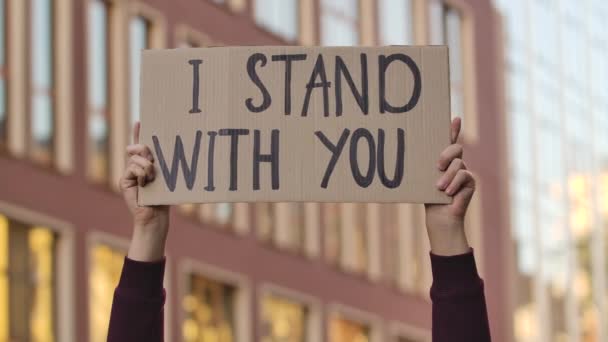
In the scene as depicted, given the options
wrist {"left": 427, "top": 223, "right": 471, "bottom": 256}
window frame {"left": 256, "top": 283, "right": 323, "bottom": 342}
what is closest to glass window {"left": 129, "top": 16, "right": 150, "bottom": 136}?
window frame {"left": 256, "top": 283, "right": 323, "bottom": 342}

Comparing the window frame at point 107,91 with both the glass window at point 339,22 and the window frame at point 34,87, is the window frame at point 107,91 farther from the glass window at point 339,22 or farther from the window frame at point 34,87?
the glass window at point 339,22

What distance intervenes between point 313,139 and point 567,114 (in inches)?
1729

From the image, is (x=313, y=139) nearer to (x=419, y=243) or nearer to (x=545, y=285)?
(x=419, y=243)

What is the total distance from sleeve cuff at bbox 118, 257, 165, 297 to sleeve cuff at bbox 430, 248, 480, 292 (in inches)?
29.8

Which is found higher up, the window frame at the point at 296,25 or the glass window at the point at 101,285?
the window frame at the point at 296,25

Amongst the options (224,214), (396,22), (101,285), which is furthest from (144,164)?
(396,22)

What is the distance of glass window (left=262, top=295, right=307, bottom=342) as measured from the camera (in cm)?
3189

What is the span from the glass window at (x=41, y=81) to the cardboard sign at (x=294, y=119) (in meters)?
19.7

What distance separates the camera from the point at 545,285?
151ft

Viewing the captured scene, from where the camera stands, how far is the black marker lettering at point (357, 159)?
18.6ft

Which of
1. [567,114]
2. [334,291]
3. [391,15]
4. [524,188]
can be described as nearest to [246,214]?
[334,291]

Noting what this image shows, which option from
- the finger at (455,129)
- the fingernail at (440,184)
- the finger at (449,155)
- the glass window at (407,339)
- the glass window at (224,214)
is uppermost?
the glass window at (224,214)

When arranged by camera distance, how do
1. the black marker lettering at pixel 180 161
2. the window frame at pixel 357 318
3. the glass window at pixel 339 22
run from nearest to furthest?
the black marker lettering at pixel 180 161, the window frame at pixel 357 318, the glass window at pixel 339 22

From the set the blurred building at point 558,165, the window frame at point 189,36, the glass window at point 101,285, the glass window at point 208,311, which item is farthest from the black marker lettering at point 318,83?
the blurred building at point 558,165
